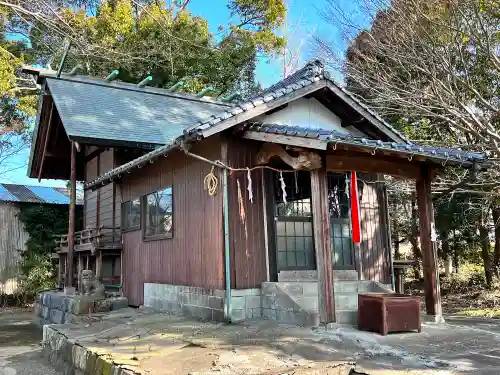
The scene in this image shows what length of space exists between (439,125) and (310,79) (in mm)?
7462

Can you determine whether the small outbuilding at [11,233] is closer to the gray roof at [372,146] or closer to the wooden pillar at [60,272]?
the wooden pillar at [60,272]

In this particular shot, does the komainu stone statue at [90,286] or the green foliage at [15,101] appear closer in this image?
the komainu stone statue at [90,286]

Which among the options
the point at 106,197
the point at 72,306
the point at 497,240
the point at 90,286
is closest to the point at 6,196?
the point at 106,197

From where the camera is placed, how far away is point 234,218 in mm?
7570

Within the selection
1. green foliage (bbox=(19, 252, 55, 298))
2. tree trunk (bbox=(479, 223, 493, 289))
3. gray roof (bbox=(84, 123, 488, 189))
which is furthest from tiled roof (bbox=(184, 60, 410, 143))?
green foliage (bbox=(19, 252, 55, 298))

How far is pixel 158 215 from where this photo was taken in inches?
390

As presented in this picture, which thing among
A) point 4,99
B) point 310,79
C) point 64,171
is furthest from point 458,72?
point 4,99

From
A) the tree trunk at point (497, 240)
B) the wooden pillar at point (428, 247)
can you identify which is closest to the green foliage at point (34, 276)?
the wooden pillar at point (428, 247)

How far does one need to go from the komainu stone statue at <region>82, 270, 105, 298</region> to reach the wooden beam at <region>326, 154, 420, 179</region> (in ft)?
21.7

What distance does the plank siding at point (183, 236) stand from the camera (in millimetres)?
7750

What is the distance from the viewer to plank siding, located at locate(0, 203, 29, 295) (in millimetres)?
17125

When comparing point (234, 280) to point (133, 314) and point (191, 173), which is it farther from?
point (133, 314)

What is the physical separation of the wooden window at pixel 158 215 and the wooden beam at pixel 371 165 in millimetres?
3886

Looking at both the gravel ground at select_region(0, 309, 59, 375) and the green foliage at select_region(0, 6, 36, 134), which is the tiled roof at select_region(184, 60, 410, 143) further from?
the green foliage at select_region(0, 6, 36, 134)
